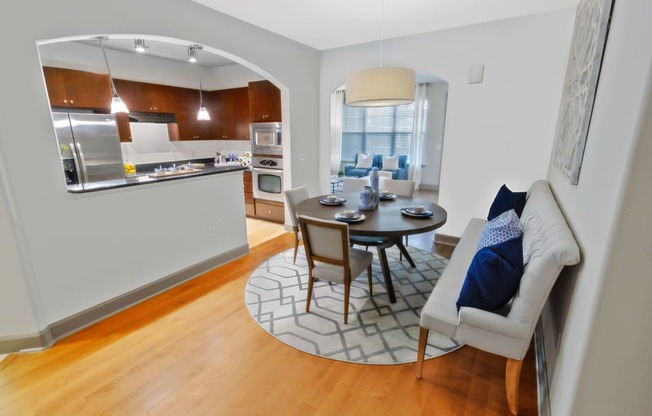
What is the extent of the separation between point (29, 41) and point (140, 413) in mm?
2343

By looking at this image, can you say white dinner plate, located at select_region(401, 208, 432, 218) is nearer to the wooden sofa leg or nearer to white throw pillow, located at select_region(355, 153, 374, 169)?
the wooden sofa leg

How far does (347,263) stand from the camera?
2.23 m

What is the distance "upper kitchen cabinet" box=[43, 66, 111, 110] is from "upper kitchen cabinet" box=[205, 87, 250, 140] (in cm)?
193

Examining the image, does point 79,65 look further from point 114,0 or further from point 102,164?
point 114,0

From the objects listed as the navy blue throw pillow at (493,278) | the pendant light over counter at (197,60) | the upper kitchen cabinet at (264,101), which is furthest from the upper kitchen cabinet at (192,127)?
the navy blue throw pillow at (493,278)

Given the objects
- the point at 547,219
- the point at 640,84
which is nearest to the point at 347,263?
the point at 547,219

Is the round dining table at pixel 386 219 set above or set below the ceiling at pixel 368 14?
below

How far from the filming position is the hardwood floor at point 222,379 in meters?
1.67

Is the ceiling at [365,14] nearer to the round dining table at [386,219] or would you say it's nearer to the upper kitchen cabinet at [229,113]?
the round dining table at [386,219]

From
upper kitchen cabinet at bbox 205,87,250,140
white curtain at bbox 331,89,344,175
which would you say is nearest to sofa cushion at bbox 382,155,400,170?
white curtain at bbox 331,89,344,175

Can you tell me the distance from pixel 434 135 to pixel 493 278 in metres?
7.07

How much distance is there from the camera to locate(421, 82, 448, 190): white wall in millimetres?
7562

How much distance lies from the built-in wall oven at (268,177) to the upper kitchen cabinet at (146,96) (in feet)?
6.82

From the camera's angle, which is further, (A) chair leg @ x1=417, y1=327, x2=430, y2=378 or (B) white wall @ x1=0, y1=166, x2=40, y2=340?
(B) white wall @ x1=0, y1=166, x2=40, y2=340
